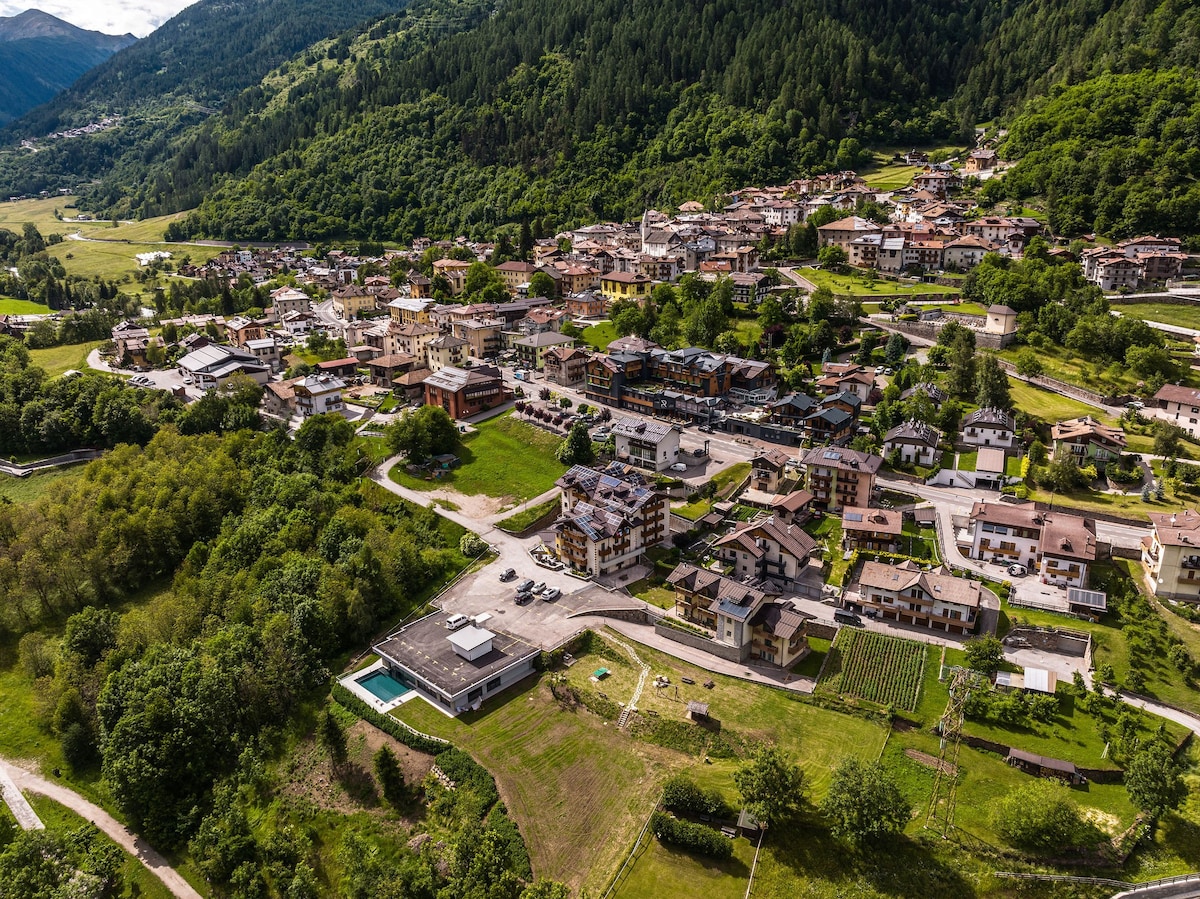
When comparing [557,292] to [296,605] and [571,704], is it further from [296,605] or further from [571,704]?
[571,704]

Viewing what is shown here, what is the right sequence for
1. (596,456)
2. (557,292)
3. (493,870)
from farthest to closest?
(557,292), (596,456), (493,870)

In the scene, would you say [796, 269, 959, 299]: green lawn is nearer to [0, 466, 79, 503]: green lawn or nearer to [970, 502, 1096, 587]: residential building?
[970, 502, 1096, 587]: residential building

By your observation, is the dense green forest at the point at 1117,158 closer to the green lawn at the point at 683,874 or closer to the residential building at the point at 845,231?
the residential building at the point at 845,231

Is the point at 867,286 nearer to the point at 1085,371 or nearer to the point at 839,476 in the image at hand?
the point at 1085,371

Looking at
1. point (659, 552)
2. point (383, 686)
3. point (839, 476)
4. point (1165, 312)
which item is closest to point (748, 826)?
point (383, 686)

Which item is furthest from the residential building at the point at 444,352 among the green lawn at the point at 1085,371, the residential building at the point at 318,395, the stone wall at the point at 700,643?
the green lawn at the point at 1085,371

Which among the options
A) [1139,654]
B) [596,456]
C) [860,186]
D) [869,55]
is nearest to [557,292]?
[596,456]
